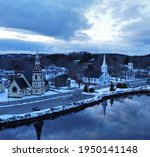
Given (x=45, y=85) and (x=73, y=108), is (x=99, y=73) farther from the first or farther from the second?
(x=73, y=108)

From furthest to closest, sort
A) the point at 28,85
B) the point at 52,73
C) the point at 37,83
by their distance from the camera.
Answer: the point at 52,73, the point at 37,83, the point at 28,85

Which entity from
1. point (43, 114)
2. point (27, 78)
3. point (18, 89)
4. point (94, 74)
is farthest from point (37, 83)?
point (94, 74)

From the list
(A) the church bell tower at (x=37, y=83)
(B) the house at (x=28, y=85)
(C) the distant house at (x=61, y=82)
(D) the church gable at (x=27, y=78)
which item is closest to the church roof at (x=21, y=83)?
(B) the house at (x=28, y=85)

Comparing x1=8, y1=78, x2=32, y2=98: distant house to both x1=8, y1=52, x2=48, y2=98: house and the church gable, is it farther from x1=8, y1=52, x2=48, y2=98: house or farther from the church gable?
the church gable

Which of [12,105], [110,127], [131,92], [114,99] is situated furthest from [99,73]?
[110,127]

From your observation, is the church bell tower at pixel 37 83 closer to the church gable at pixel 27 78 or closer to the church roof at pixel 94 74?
the church gable at pixel 27 78

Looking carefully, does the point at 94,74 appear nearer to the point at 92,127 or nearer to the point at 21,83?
the point at 21,83
